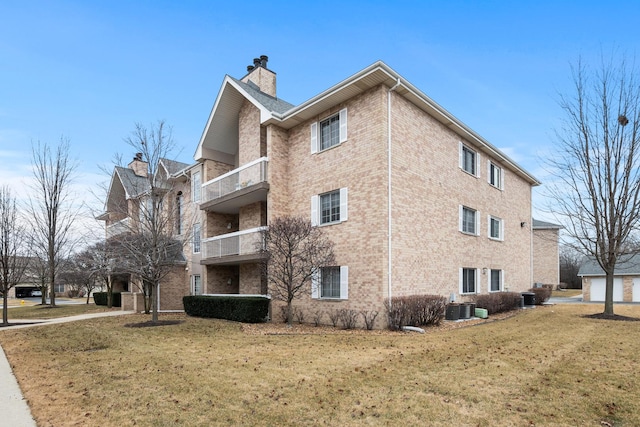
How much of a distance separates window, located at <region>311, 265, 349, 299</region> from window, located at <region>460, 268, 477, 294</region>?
6.66m

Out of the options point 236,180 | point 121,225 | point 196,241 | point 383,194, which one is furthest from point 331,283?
point 121,225

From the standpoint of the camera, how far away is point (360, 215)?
14414 millimetres

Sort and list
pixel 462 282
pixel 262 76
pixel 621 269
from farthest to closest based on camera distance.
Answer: pixel 621 269, pixel 262 76, pixel 462 282

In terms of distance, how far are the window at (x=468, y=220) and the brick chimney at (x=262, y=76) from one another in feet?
39.2

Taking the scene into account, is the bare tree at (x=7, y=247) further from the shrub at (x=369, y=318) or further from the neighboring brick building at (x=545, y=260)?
the neighboring brick building at (x=545, y=260)

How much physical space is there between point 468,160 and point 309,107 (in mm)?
9181

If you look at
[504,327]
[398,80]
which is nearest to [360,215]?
[398,80]

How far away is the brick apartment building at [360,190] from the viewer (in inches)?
556

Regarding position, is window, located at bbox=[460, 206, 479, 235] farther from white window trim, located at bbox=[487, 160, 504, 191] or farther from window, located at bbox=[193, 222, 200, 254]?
window, located at bbox=[193, 222, 200, 254]

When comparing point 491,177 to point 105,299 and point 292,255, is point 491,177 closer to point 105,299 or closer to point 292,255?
point 292,255

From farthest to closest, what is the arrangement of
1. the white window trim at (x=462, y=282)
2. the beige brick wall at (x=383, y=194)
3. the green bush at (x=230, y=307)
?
the white window trim at (x=462, y=282) < the green bush at (x=230, y=307) < the beige brick wall at (x=383, y=194)

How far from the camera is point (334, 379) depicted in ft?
22.4

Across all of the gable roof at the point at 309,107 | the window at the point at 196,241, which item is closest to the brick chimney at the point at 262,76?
the gable roof at the point at 309,107

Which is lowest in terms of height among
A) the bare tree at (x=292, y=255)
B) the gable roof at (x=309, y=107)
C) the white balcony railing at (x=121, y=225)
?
the bare tree at (x=292, y=255)
